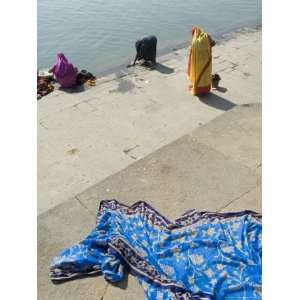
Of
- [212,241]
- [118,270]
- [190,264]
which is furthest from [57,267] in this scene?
[212,241]

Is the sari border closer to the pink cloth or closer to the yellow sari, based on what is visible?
the yellow sari

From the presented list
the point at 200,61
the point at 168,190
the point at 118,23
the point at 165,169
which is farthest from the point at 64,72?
the point at 118,23

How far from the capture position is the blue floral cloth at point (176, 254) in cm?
301

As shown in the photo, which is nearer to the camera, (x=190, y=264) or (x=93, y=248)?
(x=190, y=264)

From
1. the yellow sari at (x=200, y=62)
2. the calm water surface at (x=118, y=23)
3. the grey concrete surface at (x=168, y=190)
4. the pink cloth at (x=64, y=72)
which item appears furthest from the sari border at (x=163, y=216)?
the calm water surface at (x=118, y=23)

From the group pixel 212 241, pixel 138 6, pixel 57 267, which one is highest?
pixel 138 6

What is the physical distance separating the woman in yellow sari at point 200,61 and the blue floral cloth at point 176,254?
349 cm

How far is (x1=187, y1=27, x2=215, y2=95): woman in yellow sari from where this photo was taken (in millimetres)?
6488

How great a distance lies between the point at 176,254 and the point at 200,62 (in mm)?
4145

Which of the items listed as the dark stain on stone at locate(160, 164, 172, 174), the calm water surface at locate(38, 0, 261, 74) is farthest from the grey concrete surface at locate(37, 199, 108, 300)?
the calm water surface at locate(38, 0, 261, 74)

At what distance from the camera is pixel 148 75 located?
8031 millimetres

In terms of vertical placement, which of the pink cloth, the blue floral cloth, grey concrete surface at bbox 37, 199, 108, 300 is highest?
the pink cloth
